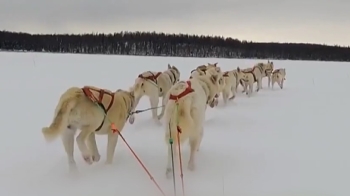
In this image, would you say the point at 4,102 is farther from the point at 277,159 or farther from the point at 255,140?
the point at 277,159

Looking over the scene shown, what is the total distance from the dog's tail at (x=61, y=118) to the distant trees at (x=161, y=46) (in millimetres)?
47612

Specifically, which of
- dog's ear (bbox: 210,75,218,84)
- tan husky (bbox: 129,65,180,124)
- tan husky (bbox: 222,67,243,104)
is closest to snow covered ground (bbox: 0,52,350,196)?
tan husky (bbox: 129,65,180,124)

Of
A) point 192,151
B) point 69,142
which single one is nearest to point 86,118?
point 69,142

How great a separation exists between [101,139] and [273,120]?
2953 millimetres

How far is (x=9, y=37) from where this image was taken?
2173 inches

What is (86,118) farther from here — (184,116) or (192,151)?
(192,151)

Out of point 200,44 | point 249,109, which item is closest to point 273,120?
point 249,109

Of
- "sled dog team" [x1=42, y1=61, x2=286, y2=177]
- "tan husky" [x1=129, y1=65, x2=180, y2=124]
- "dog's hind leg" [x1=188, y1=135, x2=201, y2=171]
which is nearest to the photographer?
"sled dog team" [x1=42, y1=61, x2=286, y2=177]

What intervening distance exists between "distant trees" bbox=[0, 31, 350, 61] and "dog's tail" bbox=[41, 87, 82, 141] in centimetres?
4761

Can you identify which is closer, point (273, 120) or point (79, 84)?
point (273, 120)

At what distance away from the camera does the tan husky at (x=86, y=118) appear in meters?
3.74

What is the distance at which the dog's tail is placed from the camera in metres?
3.66

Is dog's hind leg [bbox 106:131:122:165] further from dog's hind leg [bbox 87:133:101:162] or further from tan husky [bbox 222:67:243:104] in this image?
tan husky [bbox 222:67:243:104]

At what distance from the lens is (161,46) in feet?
186
